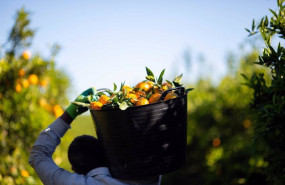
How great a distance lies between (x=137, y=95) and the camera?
177cm

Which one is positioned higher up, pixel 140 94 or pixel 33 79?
pixel 33 79

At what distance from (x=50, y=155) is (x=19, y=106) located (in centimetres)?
215

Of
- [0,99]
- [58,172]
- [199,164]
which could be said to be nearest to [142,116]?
[58,172]

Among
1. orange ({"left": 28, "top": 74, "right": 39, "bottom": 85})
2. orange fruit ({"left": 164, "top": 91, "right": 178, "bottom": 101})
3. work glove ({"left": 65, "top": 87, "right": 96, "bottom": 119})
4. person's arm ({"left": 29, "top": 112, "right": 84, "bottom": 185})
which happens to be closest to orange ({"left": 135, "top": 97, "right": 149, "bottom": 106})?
orange fruit ({"left": 164, "top": 91, "right": 178, "bottom": 101})

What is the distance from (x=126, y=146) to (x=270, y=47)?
106 centimetres

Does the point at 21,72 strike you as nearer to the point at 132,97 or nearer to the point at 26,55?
the point at 26,55

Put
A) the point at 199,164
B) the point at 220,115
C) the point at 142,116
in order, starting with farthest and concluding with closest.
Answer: the point at 199,164 → the point at 220,115 → the point at 142,116

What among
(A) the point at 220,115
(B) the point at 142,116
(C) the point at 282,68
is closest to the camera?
(B) the point at 142,116

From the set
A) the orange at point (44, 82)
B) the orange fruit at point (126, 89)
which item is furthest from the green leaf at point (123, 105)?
the orange at point (44, 82)

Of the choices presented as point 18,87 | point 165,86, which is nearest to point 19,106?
point 18,87

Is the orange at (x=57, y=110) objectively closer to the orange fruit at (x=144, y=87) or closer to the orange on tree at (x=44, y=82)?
the orange on tree at (x=44, y=82)

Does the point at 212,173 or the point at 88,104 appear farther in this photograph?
the point at 212,173

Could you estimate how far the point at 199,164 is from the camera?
5.18m

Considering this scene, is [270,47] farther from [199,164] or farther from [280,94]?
[199,164]
